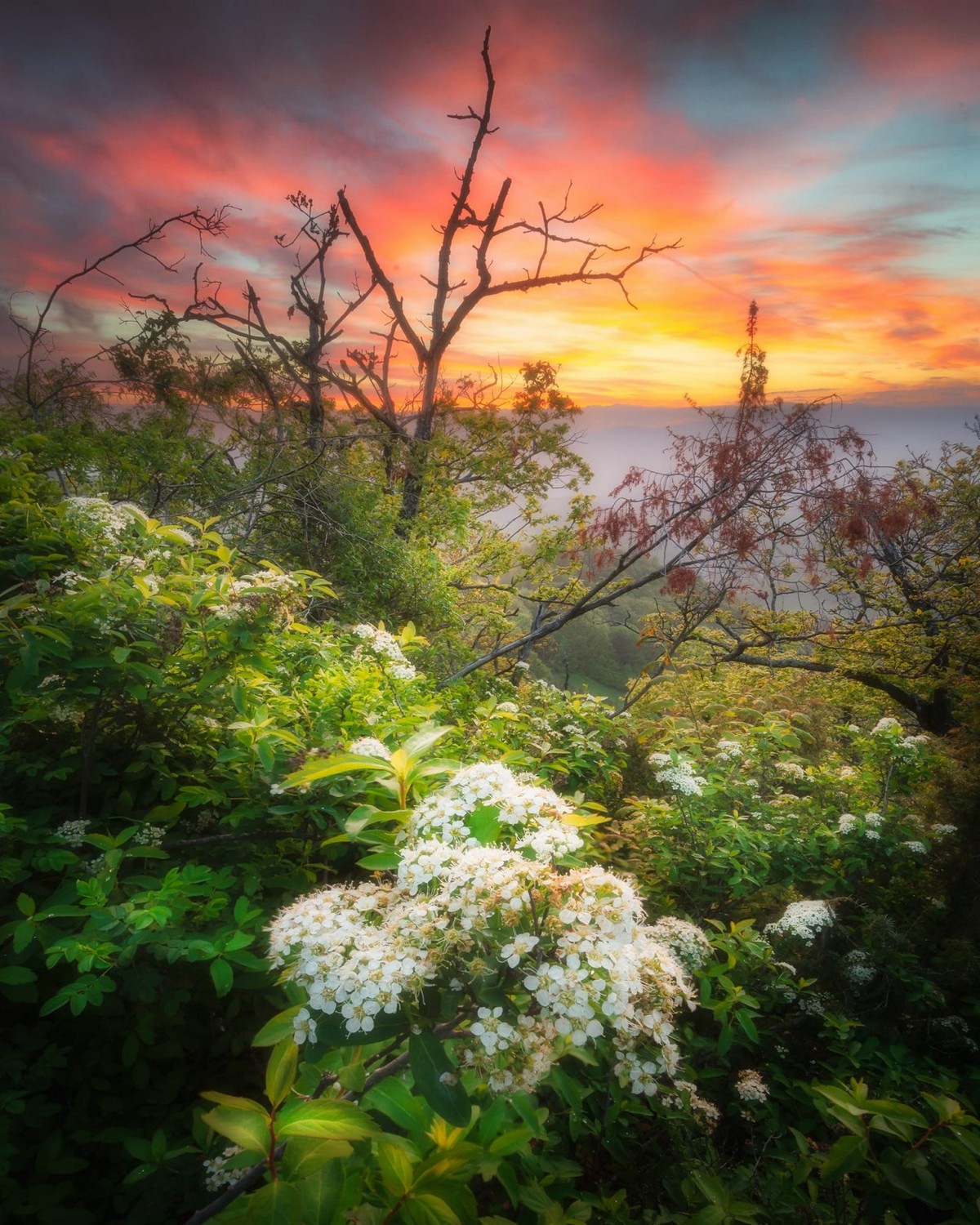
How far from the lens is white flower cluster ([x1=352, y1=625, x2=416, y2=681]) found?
9.02ft

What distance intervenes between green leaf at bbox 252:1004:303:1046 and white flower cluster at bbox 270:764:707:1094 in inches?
3.8

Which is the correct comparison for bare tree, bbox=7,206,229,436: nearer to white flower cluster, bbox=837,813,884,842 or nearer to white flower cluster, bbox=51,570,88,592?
white flower cluster, bbox=51,570,88,592

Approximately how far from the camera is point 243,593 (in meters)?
2.02

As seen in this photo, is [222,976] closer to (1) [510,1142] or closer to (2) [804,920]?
(1) [510,1142]

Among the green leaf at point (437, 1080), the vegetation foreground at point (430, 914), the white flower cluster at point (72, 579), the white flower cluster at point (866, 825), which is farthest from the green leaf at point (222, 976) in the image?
the white flower cluster at point (866, 825)

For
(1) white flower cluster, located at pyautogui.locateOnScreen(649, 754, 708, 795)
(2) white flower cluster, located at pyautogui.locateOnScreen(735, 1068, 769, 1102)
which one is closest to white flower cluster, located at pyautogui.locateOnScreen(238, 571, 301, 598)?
(1) white flower cluster, located at pyautogui.locateOnScreen(649, 754, 708, 795)

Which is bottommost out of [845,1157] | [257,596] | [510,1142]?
[845,1157]

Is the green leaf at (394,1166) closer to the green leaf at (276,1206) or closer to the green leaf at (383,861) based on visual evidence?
the green leaf at (276,1206)

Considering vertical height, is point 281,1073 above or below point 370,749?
below

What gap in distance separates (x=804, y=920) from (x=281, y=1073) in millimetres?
2651

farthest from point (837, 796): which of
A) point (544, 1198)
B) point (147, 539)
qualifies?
point (147, 539)

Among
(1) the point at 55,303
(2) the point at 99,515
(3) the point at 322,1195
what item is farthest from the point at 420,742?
(1) the point at 55,303

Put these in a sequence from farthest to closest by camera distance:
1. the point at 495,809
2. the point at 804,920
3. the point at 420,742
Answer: the point at 804,920
the point at 420,742
the point at 495,809

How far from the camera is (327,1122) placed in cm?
110
